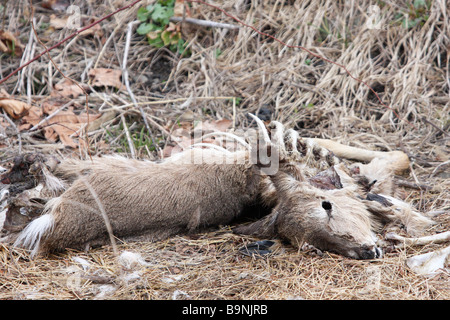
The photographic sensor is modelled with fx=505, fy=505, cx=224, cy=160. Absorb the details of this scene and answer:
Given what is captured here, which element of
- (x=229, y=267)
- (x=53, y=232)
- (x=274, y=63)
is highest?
(x=274, y=63)

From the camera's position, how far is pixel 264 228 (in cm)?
300

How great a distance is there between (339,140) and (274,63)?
A: 49.6 inches

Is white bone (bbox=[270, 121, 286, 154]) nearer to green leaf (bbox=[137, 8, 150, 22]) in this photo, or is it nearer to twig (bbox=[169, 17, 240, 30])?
twig (bbox=[169, 17, 240, 30])

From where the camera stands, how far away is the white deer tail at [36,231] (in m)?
2.75

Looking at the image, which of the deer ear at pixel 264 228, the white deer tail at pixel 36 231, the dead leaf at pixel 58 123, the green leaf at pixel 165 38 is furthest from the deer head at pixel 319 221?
the green leaf at pixel 165 38

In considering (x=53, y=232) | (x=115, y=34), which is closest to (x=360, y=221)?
(x=53, y=232)

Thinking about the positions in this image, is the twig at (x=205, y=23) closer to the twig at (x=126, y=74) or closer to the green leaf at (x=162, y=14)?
the green leaf at (x=162, y=14)

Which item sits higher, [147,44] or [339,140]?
[147,44]

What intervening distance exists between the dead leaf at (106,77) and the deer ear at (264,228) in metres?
2.48

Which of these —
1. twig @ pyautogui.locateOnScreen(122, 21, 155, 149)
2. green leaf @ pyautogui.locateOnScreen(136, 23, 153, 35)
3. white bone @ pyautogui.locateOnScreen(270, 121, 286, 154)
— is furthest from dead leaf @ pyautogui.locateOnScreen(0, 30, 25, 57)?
white bone @ pyautogui.locateOnScreen(270, 121, 286, 154)

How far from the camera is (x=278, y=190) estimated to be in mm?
2943

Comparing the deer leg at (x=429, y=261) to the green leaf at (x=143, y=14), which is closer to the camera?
the deer leg at (x=429, y=261)

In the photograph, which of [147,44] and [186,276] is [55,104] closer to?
[147,44]

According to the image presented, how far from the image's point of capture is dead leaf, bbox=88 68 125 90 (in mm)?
4969
